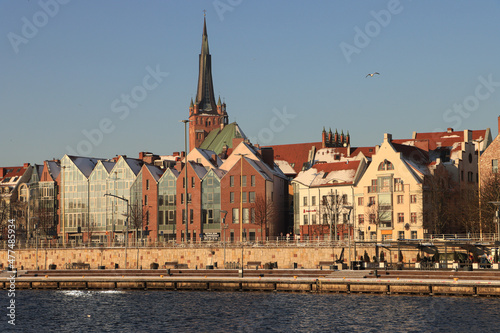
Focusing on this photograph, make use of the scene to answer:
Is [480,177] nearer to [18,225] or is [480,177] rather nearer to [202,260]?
[202,260]

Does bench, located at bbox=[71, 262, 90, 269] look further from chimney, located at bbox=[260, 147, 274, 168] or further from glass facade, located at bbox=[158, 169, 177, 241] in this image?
chimney, located at bbox=[260, 147, 274, 168]

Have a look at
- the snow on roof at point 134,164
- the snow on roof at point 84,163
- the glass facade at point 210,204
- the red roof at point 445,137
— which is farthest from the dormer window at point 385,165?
the snow on roof at point 84,163

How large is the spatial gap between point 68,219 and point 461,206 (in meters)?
73.1

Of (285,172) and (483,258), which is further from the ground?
(285,172)

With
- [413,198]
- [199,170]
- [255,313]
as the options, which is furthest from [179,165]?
Answer: [255,313]

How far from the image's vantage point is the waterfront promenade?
240 ft

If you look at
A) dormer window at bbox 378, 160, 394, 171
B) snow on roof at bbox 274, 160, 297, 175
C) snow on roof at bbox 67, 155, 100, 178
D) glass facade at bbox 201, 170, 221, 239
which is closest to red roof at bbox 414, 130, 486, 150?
dormer window at bbox 378, 160, 394, 171

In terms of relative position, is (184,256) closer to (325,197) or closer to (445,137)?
(325,197)

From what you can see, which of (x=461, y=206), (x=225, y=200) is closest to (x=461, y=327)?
(x=461, y=206)

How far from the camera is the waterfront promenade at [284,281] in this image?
73.2 m

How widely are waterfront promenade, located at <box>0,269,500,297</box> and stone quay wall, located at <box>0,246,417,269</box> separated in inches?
567

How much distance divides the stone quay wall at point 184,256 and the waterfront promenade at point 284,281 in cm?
1440

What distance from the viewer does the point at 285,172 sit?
14962 cm

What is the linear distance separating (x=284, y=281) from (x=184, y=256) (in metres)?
35.1
